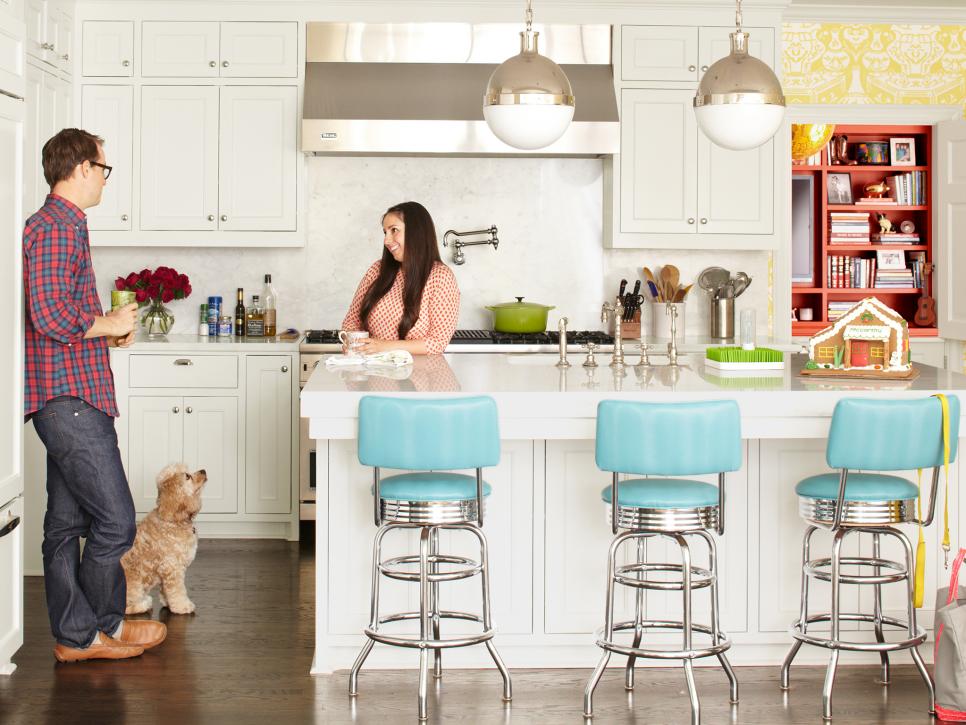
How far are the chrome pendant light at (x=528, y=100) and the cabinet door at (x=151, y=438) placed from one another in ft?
8.20

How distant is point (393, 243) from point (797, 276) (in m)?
4.46

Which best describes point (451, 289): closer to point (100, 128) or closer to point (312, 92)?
point (312, 92)

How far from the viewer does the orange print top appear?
4.38 meters

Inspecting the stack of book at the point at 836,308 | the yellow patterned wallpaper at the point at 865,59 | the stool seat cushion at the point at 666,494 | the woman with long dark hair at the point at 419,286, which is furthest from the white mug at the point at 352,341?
the stack of book at the point at 836,308

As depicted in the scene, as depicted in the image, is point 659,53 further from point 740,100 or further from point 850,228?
point 850,228

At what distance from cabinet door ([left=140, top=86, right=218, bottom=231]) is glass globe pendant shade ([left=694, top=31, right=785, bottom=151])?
286 cm

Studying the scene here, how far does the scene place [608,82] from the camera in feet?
19.0

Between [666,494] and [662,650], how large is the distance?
44cm

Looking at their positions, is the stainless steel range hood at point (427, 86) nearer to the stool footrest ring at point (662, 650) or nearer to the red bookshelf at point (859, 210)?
the red bookshelf at point (859, 210)

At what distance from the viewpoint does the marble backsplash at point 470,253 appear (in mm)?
6113

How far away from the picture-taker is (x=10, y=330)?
3533mm

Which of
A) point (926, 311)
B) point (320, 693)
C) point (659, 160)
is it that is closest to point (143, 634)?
point (320, 693)

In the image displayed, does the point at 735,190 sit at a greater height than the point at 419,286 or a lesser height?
greater

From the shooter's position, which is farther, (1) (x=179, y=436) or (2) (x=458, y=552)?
(1) (x=179, y=436)
